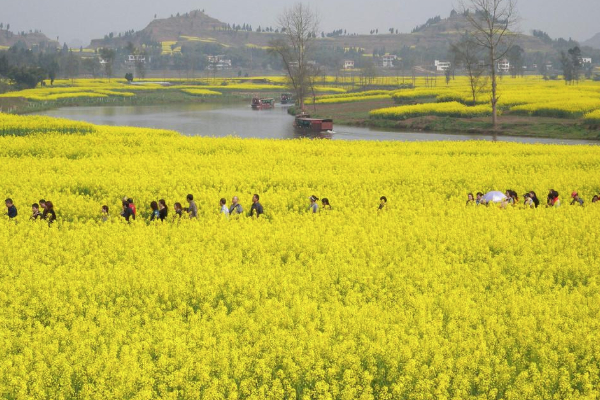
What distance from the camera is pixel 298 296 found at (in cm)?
1296

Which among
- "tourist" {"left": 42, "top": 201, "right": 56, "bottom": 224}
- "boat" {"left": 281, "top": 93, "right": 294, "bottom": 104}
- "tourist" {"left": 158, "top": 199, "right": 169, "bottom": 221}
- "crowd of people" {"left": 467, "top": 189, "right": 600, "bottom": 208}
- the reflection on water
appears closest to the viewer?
"tourist" {"left": 42, "top": 201, "right": 56, "bottom": 224}

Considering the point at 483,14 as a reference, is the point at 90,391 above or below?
below

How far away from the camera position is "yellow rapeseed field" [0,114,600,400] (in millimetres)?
9992

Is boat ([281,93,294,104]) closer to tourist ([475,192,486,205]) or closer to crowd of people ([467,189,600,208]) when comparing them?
tourist ([475,192,486,205])

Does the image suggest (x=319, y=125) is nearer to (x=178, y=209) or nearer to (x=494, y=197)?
(x=494, y=197)

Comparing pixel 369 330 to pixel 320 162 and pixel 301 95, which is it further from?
pixel 301 95

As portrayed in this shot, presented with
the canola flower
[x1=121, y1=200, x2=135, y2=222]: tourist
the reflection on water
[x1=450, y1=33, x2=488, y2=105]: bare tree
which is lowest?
the reflection on water

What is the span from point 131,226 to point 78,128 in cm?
2671

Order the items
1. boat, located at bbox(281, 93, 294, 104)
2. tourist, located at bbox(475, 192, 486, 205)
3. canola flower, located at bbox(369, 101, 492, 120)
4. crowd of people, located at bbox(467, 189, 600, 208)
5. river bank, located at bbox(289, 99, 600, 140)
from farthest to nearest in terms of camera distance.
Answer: boat, located at bbox(281, 93, 294, 104), canola flower, located at bbox(369, 101, 492, 120), river bank, located at bbox(289, 99, 600, 140), tourist, located at bbox(475, 192, 486, 205), crowd of people, located at bbox(467, 189, 600, 208)

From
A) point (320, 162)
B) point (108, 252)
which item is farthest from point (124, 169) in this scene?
point (108, 252)

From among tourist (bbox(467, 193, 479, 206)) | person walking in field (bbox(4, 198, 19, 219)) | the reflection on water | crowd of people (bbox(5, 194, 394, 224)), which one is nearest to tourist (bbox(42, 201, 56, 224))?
crowd of people (bbox(5, 194, 394, 224))

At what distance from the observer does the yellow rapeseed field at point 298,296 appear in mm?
9992

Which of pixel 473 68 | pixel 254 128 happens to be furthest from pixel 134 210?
pixel 473 68

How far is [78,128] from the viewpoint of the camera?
43.7 metres
